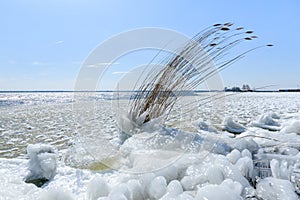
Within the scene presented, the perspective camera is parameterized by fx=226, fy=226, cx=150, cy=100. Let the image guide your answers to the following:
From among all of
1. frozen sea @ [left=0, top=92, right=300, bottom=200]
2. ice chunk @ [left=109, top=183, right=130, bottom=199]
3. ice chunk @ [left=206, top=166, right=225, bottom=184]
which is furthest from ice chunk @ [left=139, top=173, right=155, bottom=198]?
ice chunk @ [left=206, top=166, right=225, bottom=184]

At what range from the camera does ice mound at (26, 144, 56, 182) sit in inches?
63.1

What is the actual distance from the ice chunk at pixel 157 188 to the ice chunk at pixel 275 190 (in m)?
0.46

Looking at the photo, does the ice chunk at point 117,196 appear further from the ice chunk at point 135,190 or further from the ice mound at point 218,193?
the ice mound at point 218,193

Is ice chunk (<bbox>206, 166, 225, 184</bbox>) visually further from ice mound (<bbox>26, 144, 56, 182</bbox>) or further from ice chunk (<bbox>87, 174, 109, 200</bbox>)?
ice mound (<bbox>26, 144, 56, 182</bbox>)

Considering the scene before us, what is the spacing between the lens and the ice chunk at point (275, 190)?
3.34 ft

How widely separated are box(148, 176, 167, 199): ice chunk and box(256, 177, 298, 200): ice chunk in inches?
18.1

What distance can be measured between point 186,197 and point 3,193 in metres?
1.00

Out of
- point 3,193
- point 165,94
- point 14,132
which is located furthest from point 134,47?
point 14,132

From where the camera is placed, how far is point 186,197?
39.2 inches

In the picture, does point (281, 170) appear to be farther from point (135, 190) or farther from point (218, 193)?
point (135, 190)

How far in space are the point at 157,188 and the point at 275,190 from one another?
0.56 meters

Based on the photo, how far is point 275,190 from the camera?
1.06m

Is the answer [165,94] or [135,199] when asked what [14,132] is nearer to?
[165,94]

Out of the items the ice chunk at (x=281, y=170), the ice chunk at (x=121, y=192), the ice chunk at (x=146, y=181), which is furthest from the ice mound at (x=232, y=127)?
the ice chunk at (x=121, y=192)
